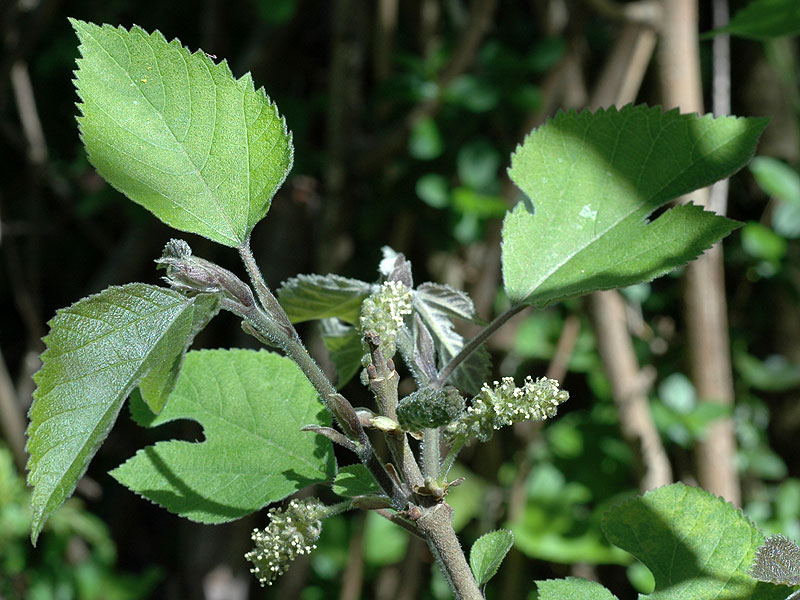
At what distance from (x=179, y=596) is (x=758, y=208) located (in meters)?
1.53

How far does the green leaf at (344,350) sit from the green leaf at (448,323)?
2.5 inches

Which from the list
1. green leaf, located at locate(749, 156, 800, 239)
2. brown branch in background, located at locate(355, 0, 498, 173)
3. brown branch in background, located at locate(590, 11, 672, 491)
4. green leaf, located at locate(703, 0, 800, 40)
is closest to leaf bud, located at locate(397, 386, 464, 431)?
green leaf, located at locate(703, 0, 800, 40)

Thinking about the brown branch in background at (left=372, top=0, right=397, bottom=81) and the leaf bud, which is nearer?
the leaf bud

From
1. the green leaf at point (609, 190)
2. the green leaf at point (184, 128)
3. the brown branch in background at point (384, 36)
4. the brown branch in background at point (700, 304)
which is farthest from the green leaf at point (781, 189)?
the green leaf at point (184, 128)

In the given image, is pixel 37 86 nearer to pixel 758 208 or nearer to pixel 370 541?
pixel 370 541

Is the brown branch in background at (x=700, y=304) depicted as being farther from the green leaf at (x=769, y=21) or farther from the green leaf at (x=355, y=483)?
the green leaf at (x=355, y=483)

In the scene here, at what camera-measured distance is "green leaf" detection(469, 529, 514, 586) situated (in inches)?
17.8

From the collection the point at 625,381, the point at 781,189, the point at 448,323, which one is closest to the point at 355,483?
the point at 448,323

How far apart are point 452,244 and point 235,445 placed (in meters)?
1.13

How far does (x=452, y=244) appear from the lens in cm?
162

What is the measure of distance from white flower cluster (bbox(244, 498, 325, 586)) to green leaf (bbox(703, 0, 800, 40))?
2.02 feet

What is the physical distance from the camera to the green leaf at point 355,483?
17.9 inches

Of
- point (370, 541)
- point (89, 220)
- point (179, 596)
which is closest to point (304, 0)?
point (89, 220)

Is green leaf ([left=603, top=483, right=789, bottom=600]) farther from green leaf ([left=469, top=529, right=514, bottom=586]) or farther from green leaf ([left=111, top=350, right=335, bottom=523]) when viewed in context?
green leaf ([left=111, top=350, right=335, bottom=523])
